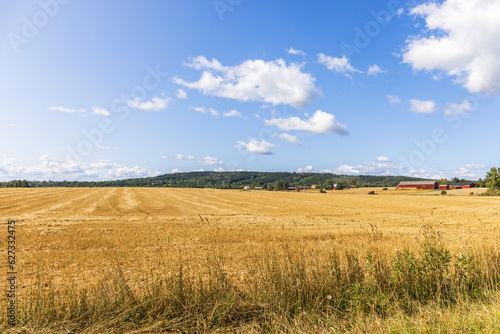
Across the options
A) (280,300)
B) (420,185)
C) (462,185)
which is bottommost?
(462,185)

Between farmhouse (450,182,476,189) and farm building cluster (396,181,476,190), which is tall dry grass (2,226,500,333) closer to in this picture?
farm building cluster (396,181,476,190)

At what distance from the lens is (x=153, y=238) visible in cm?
1844

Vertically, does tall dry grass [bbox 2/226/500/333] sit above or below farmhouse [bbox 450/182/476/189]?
above

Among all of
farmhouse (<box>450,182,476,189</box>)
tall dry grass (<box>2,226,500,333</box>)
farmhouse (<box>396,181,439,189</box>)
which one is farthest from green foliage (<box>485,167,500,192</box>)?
tall dry grass (<box>2,226,500,333</box>)

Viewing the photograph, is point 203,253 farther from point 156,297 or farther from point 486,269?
point 486,269

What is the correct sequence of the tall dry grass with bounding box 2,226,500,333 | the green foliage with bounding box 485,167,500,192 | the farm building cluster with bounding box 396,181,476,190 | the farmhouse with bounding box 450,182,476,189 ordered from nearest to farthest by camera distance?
the tall dry grass with bounding box 2,226,500,333 → the green foliage with bounding box 485,167,500,192 → the farm building cluster with bounding box 396,181,476,190 → the farmhouse with bounding box 450,182,476,189

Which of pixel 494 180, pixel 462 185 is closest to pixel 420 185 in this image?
pixel 462 185

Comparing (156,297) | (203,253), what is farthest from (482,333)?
(203,253)

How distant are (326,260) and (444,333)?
296cm

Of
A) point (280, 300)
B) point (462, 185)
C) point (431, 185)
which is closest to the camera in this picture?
point (280, 300)

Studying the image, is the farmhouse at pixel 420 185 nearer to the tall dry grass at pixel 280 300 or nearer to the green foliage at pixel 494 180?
the green foliage at pixel 494 180

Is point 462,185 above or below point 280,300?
below

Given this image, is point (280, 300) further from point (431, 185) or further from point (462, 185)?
point (462, 185)

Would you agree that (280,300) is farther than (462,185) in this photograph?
No
